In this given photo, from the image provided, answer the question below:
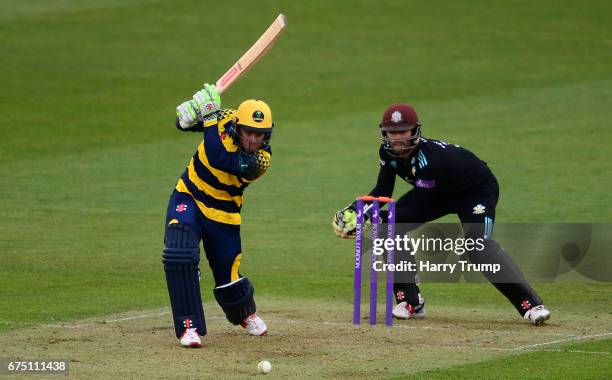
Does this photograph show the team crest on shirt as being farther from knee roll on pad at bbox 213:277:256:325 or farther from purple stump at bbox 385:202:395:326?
knee roll on pad at bbox 213:277:256:325

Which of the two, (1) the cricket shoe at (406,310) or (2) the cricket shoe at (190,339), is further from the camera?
(1) the cricket shoe at (406,310)

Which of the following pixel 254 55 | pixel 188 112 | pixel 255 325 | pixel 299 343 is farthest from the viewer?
pixel 254 55

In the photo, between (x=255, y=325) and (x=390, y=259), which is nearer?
(x=255, y=325)

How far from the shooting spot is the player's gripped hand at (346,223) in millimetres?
10883

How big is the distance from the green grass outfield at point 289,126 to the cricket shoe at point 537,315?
17.3 inches

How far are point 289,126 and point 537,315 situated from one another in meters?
12.8

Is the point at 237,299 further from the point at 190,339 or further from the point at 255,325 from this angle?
the point at 190,339

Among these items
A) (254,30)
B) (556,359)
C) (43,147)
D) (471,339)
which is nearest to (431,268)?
(471,339)

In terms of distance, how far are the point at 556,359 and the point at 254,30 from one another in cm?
2193

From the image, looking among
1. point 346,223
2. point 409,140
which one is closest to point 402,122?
point 409,140

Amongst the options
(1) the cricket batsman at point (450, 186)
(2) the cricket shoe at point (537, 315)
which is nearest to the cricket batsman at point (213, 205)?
(1) the cricket batsman at point (450, 186)

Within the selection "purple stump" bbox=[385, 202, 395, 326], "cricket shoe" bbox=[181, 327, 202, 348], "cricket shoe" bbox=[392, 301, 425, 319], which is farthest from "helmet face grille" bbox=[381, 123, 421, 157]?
"cricket shoe" bbox=[181, 327, 202, 348]

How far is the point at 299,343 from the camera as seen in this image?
10086 mm

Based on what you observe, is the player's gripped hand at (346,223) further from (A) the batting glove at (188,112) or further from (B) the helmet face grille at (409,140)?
(A) the batting glove at (188,112)
